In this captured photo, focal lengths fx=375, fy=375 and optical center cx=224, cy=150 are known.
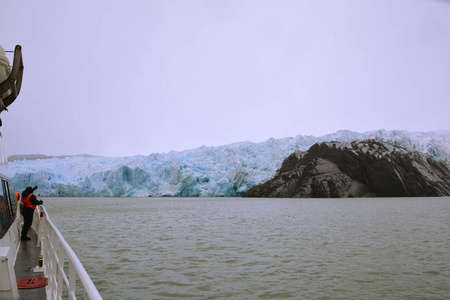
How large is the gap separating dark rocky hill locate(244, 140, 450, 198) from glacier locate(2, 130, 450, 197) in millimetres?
3007

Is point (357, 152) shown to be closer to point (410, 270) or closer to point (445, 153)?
point (445, 153)

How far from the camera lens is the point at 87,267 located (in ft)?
32.6

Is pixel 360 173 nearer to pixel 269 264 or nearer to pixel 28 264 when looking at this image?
pixel 269 264

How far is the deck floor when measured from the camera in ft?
15.0

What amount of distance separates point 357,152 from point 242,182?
18.8 metres

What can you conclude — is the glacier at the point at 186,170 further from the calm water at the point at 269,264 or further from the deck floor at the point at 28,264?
the deck floor at the point at 28,264

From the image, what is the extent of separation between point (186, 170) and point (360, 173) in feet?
90.1

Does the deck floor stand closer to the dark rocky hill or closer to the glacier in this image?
the glacier

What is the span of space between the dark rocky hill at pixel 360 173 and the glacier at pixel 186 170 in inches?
118

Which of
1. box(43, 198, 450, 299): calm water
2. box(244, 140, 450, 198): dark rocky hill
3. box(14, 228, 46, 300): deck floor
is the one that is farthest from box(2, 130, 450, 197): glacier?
box(14, 228, 46, 300): deck floor

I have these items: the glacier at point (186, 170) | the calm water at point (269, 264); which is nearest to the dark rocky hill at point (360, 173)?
the glacier at point (186, 170)

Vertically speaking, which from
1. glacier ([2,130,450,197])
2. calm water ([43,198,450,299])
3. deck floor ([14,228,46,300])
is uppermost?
glacier ([2,130,450,197])

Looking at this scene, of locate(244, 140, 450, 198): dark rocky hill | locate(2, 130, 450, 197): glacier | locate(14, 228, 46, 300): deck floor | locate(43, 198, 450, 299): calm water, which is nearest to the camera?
locate(14, 228, 46, 300): deck floor

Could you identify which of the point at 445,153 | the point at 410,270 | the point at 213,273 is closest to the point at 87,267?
the point at 213,273
